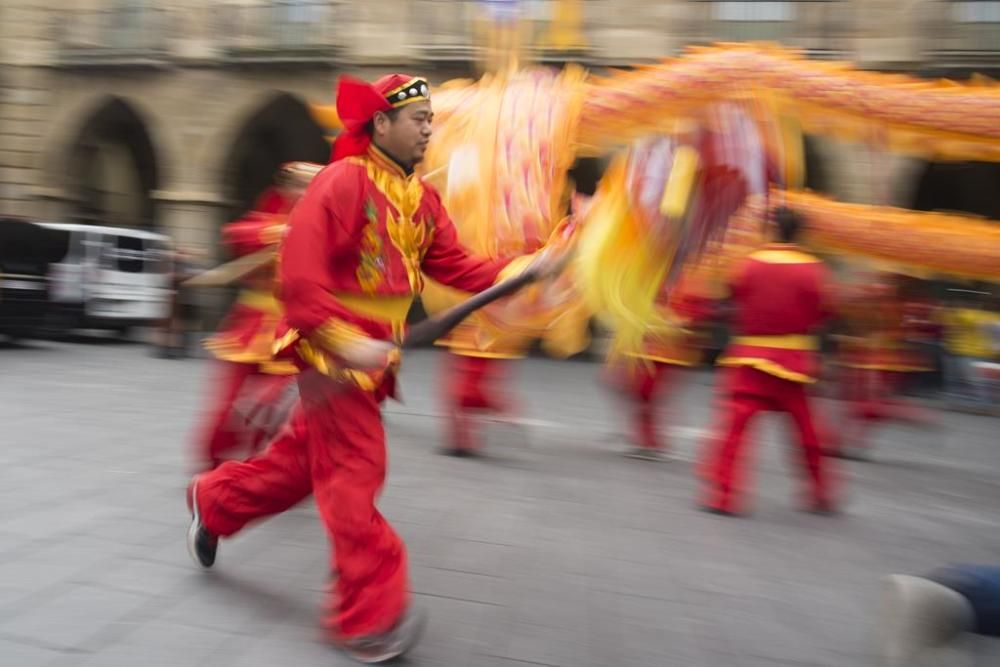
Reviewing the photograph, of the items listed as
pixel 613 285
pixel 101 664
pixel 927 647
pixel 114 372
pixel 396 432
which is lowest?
pixel 114 372

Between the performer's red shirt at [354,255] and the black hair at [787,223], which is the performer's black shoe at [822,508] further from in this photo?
the performer's red shirt at [354,255]

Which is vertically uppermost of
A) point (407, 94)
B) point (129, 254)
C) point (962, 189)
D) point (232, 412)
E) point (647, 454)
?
point (407, 94)

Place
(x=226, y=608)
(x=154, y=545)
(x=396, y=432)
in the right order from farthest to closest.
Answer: (x=396, y=432) < (x=154, y=545) < (x=226, y=608)

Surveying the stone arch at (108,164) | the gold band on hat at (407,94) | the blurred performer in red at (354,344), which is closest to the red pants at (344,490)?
the blurred performer in red at (354,344)

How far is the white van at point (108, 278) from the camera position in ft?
39.5

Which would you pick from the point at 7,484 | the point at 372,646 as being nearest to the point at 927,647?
the point at 372,646

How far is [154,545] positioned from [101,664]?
3.55 feet

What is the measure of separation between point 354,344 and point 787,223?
2791mm

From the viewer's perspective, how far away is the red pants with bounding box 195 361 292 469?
4527 millimetres

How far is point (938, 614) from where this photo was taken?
2.44 metres

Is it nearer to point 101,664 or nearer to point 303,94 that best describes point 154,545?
point 101,664

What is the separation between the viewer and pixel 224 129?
1575cm

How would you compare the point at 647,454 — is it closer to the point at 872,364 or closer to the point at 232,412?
the point at 872,364

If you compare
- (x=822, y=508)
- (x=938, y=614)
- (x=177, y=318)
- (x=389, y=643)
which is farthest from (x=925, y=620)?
(x=177, y=318)
